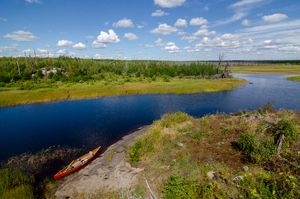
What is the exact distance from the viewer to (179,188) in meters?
14.4

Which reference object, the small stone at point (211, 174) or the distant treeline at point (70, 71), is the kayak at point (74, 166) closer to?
the small stone at point (211, 174)

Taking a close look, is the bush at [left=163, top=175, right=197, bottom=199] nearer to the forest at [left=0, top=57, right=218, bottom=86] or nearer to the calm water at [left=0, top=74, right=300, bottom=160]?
the calm water at [left=0, top=74, right=300, bottom=160]

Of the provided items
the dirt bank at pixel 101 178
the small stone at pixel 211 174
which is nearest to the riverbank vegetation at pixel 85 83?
the dirt bank at pixel 101 178

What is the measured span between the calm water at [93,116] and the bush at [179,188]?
1340 cm

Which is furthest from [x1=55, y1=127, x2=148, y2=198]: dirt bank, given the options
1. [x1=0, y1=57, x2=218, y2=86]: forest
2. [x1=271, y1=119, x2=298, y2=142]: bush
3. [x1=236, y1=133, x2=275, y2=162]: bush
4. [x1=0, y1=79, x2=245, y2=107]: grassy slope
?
[x1=0, y1=57, x2=218, y2=86]: forest

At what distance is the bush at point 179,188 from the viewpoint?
1372 centimetres

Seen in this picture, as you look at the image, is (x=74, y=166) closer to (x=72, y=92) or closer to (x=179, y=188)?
(x=179, y=188)

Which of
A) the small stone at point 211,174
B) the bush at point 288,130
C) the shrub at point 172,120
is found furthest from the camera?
the shrub at point 172,120

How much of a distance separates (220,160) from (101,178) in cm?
949

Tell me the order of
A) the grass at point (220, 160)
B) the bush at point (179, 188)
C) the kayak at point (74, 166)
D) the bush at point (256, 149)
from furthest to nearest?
the kayak at point (74, 166) → the bush at point (256, 149) → the bush at point (179, 188) → the grass at point (220, 160)

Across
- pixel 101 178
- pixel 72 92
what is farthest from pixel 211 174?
pixel 72 92

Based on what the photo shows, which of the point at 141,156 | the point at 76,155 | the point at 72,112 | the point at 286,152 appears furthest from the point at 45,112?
the point at 286,152

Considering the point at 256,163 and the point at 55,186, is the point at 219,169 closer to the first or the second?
the point at 256,163

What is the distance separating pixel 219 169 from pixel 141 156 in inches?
271
